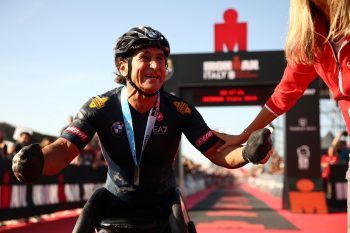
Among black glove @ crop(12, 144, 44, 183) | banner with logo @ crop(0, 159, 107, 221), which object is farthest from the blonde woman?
banner with logo @ crop(0, 159, 107, 221)

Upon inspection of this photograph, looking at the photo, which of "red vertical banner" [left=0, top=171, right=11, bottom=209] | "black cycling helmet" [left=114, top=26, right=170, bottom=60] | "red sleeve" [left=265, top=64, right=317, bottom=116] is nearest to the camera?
"black cycling helmet" [left=114, top=26, right=170, bottom=60]

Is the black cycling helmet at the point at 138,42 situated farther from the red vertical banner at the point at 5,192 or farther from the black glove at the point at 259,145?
the red vertical banner at the point at 5,192

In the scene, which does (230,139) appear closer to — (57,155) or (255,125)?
(255,125)

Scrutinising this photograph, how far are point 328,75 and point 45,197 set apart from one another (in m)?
8.01

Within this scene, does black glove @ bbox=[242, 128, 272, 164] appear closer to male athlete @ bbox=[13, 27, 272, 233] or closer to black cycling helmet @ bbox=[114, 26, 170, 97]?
male athlete @ bbox=[13, 27, 272, 233]

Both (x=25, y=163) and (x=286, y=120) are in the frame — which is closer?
(x=25, y=163)

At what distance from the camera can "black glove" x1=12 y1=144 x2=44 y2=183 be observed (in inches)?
84.7

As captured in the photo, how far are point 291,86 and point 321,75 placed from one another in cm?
31

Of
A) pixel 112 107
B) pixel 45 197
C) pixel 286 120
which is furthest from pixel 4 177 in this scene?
pixel 286 120

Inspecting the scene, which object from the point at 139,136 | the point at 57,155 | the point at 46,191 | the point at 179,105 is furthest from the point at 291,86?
the point at 46,191

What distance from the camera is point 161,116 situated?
9.63ft

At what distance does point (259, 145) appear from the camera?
231cm

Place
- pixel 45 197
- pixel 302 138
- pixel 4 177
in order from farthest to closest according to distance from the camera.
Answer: pixel 302 138 → pixel 45 197 → pixel 4 177

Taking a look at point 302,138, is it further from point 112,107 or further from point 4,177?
point 112,107
